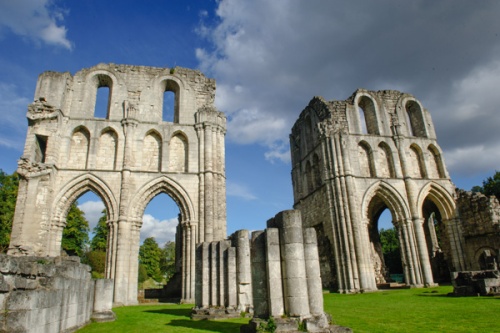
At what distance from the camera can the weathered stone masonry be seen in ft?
50.6

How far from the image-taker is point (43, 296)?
571 centimetres

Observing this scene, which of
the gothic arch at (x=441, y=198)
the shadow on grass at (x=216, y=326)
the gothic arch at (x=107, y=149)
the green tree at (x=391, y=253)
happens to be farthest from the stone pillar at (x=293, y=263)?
the green tree at (x=391, y=253)

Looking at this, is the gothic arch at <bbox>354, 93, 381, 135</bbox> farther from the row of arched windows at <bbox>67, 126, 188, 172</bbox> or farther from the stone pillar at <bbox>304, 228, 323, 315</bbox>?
the stone pillar at <bbox>304, 228, 323, 315</bbox>

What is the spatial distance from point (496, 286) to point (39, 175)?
59.9ft

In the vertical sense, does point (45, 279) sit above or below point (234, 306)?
above

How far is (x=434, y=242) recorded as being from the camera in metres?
23.7

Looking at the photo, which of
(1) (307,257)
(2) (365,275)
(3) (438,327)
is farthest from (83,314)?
(2) (365,275)

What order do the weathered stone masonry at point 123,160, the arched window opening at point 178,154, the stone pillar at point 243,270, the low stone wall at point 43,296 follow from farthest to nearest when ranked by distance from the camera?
the arched window opening at point 178,154 → the weathered stone masonry at point 123,160 → the stone pillar at point 243,270 → the low stone wall at point 43,296

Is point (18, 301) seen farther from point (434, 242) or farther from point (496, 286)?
point (434, 242)

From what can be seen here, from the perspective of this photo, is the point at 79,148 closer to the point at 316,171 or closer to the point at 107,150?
the point at 107,150

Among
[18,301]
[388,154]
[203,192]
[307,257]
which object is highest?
[388,154]

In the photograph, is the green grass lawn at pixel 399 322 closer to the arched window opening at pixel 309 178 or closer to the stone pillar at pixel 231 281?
the stone pillar at pixel 231 281

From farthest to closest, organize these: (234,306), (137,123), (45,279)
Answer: (137,123)
(234,306)
(45,279)

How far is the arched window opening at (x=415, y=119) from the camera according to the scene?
918 inches
